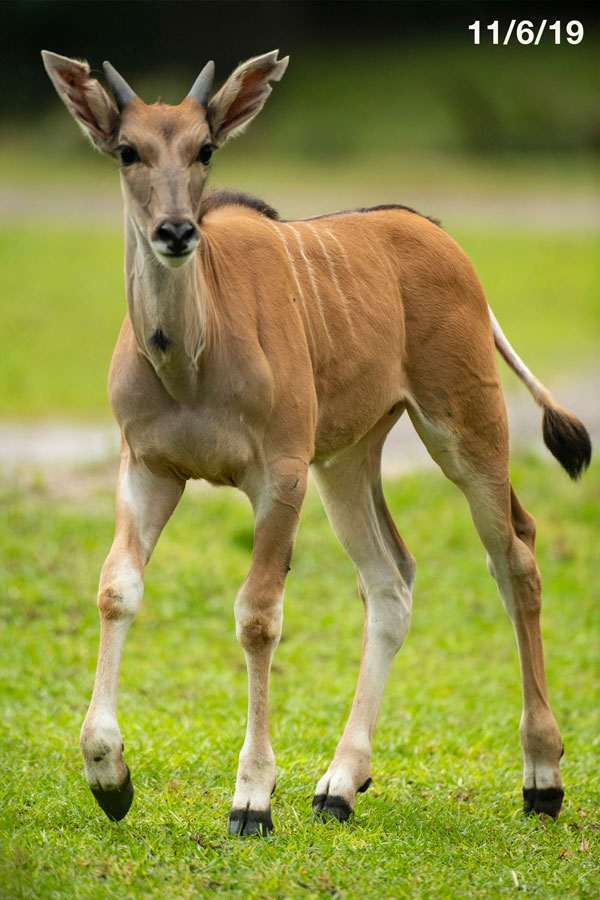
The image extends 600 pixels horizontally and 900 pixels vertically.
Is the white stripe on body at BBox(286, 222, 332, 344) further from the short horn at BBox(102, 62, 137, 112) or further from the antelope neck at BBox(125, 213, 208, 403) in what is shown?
the short horn at BBox(102, 62, 137, 112)

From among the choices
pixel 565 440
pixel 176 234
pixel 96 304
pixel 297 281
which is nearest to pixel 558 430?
pixel 565 440

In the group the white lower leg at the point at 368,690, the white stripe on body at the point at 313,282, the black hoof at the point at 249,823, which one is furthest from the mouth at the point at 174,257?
the white lower leg at the point at 368,690

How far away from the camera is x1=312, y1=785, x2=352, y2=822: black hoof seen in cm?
437

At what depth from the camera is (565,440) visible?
5.21m

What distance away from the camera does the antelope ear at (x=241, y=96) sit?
402 cm

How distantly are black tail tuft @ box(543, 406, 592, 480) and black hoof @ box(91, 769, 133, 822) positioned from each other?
2143 millimetres

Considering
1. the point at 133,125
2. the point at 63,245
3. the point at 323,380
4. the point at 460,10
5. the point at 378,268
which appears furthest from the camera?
the point at 460,10

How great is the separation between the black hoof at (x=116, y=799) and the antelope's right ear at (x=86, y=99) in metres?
1.81

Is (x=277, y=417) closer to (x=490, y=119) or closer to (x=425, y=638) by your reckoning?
(x=425, y=638)

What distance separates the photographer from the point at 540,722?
484cm

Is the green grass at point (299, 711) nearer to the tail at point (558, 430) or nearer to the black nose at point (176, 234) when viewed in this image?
the tail at point (558, 430)

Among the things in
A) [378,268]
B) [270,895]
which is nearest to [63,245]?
[378,268]

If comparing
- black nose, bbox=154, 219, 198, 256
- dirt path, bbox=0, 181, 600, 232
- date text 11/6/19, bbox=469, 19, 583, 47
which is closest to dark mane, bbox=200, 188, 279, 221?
black nose, bbox=154, 219, 198, 256

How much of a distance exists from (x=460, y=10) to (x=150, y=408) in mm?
38304
